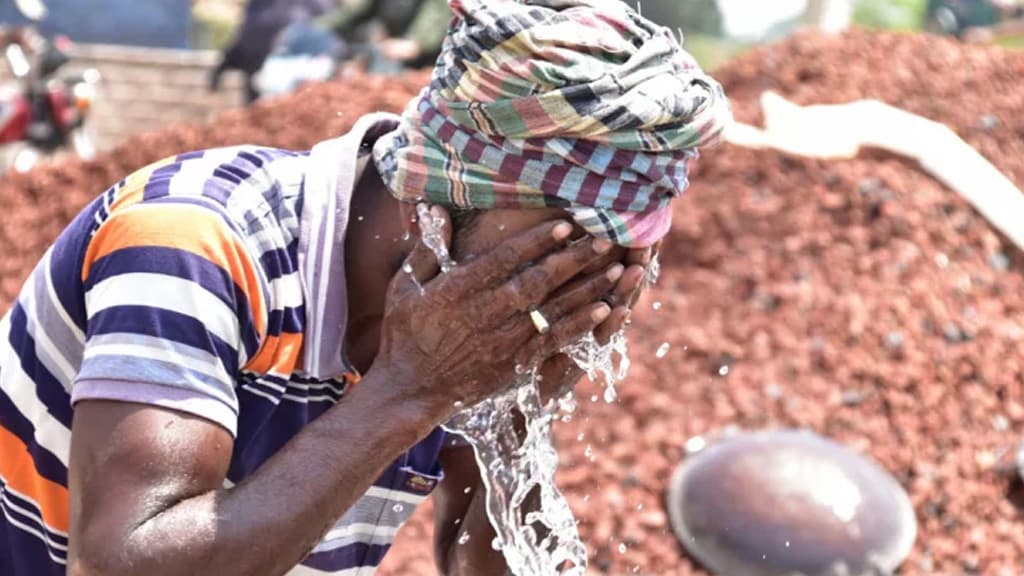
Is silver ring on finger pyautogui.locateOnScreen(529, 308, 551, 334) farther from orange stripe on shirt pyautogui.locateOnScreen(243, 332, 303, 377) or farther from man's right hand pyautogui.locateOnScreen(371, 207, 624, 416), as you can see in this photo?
orange stripe on shirt pyautogui.locateOnScreen(243, 332, 303, 377)

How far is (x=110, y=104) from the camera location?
36.3 ft

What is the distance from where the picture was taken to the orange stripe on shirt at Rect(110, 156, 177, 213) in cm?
179

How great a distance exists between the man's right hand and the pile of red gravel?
2.89m

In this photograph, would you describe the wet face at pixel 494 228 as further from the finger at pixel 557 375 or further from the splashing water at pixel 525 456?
the finger at pixel 557 375

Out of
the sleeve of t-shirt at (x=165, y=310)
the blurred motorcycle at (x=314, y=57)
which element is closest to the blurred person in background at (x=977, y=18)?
the blurred motorcycle at (x=314, y=57)

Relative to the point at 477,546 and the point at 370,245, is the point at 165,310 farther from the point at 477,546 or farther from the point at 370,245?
the point at 477,546

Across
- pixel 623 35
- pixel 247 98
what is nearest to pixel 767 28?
pixel 247 98

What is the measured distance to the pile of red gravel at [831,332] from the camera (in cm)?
490

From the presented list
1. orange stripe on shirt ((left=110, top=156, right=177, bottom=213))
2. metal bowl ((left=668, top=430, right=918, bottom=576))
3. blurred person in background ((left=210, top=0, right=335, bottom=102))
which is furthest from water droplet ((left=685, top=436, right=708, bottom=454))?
blurred person in background ((left=210, top=0, right=335, bottom=102))

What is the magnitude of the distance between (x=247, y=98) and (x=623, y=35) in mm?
9276

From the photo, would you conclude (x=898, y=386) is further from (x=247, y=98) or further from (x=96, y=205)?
(x=247, y=98)

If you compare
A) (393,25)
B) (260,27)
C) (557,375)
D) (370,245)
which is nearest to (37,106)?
(260,27)

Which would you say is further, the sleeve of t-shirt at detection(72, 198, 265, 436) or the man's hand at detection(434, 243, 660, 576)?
the man's hand at detection(434, 243, 660, 576)

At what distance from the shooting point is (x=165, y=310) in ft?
5.58
